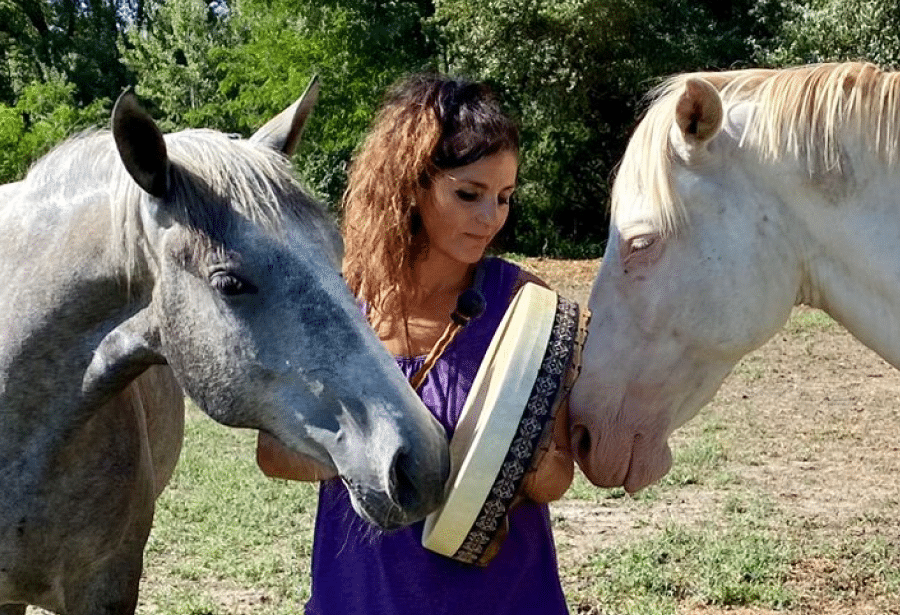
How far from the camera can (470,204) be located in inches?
86.4

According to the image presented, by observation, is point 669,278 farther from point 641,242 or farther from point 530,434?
point 530,434

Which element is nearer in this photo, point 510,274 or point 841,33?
point 510,274

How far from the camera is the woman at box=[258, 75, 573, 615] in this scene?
2.15 m

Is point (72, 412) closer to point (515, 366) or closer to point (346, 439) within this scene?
point (346, 439)

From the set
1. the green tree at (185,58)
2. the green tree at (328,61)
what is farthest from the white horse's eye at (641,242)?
the green tree at (185,58)

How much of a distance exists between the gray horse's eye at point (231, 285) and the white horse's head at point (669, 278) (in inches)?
34.6

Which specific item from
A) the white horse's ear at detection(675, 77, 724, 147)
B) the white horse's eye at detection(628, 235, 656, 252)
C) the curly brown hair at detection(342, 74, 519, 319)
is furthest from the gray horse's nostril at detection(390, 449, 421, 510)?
the white horse's ear at detection(675, 77, 724, 147)

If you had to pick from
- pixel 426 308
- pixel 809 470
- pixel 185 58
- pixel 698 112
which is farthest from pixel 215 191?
pixel 185 58

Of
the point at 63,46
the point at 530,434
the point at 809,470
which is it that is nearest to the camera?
the point at 530,434

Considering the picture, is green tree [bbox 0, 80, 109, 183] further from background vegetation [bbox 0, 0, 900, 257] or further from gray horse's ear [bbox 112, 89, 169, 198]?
gray horse's ear [bbox 112, 89, 169, 198]

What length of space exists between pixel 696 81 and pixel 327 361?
107 centimetres

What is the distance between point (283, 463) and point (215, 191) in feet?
2.00

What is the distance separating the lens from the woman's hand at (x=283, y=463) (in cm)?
198

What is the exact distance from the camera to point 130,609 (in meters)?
2.66
